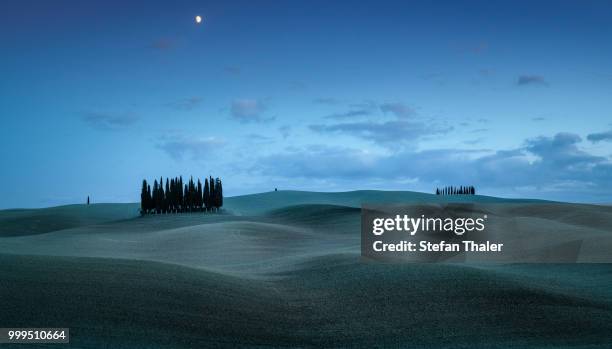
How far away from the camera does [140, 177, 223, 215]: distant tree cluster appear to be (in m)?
56.2

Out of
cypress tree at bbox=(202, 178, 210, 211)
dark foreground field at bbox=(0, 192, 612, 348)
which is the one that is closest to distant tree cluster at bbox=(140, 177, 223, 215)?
cypress tree at bbox=(202, 178, 210, 211)

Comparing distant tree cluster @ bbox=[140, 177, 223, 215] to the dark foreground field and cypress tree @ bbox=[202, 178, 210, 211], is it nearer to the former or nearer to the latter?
cypress tree @ bbox=[202, 178, 210, 211]

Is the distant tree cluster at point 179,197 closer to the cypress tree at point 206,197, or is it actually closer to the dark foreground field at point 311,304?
the cypress tree at point 206,197

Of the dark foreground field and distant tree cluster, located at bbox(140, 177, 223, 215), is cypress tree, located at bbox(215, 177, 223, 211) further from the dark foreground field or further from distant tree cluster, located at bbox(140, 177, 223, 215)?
the dark foreground field

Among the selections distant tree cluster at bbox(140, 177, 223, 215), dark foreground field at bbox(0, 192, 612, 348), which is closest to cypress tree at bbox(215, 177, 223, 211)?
distant tree cluster at bbox(140, 177, 223, 215)

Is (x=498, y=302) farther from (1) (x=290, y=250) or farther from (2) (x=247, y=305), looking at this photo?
(1) (x=290, y=250)

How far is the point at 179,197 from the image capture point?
187 feet

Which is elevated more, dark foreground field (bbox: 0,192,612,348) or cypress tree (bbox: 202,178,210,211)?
cypress tree (bbox: 202,178,210,211)

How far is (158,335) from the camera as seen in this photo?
9.07 metres

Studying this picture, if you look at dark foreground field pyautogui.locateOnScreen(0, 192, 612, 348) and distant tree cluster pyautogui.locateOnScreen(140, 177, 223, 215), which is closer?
dark foreground field pyautogui.locateOnScreen(0, 192, 612, 348)

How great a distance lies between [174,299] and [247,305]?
4.64 ft

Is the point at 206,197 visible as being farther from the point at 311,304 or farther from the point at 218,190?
the point at 311,304

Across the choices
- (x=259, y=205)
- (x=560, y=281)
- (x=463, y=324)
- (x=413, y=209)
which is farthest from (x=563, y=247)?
(x=259, y=205)

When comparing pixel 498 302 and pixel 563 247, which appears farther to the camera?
pixel 563 247
